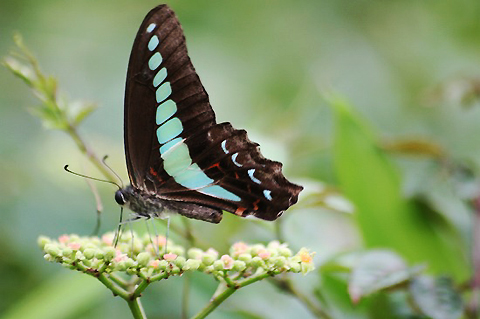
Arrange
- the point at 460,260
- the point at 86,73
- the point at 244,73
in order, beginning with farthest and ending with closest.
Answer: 1. the point at 244,73
2. the point at 86,73
3. the point at 460,260

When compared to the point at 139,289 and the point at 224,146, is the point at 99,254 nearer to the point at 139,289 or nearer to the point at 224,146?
the point at 139,289

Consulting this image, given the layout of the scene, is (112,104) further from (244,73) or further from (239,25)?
(239,25)

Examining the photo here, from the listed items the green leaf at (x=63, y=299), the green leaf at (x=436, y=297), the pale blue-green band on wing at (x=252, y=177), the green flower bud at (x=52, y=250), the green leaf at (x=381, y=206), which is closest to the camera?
the green flower bud at (x=52, y=250)

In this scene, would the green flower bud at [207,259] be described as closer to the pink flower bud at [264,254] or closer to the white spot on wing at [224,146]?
the pink flower bud at [264,254]

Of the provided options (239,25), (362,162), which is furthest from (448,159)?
(239,25)

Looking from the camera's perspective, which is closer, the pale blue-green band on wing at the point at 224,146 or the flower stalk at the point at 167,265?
the flower stalk at the point at 167,265

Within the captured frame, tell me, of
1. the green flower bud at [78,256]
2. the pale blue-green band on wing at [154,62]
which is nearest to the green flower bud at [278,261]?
the green flower bud at [78,256]

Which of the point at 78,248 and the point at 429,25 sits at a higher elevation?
the point at 429,25
